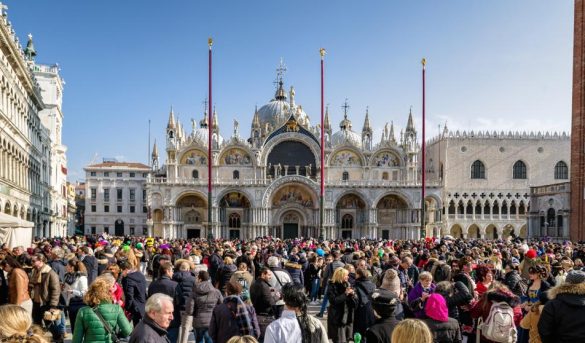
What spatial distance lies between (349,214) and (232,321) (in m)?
53.4

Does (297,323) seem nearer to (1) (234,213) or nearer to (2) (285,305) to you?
(2) (285,305)

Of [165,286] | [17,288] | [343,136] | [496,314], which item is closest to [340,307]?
[496,314]

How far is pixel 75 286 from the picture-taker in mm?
9766

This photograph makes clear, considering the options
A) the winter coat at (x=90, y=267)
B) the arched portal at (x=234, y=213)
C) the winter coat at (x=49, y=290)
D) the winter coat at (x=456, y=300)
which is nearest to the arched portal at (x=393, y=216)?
the arched portal at (x=234, y=213)

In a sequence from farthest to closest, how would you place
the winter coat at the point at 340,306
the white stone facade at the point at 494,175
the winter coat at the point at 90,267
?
the white stone facade at the point at 494,175 → the winter coat at the point at 90,267 → the winter coat at the point at 340,306

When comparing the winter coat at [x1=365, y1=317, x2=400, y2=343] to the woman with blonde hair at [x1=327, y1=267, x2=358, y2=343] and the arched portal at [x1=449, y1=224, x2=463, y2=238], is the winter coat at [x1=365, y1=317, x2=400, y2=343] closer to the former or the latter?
the woman with blonde hair at [x1=327, y1=267, x2=358, y2=343]

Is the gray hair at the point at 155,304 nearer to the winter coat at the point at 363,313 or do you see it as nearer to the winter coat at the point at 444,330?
the winter coat at the point at 444,330

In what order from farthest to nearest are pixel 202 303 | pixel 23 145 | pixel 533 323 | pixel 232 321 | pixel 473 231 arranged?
pixel 473 231
pixel 23 145
pixel 202 303
pixel 232 321
pixel 533 323

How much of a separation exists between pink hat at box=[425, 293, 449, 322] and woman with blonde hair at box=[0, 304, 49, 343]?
13.6 feet

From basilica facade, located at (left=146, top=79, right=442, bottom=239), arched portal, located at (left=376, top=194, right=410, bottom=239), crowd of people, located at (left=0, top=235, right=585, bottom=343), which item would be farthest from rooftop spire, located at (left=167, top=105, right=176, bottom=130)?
crowd of people, located at (left=0, top=235, right=585, bottom=343)

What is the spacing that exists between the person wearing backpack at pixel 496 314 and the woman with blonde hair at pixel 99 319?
418cm

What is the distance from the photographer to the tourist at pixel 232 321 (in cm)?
714

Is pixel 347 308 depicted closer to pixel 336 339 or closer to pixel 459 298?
pixel 336 339

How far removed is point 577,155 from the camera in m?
39.3
